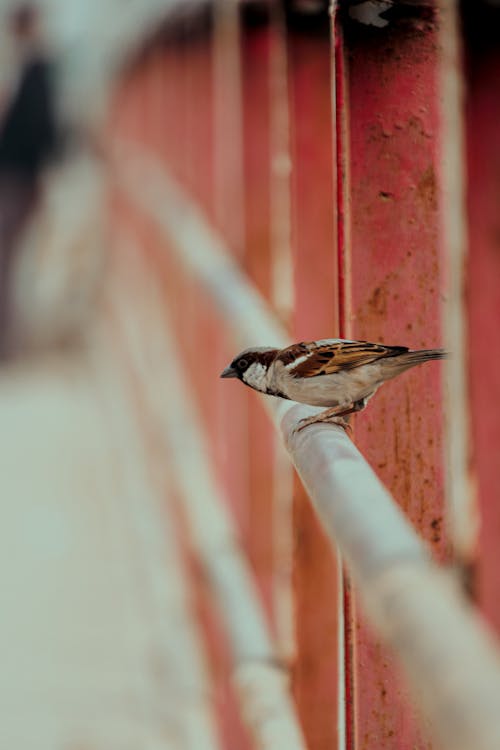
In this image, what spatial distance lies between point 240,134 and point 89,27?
311cm

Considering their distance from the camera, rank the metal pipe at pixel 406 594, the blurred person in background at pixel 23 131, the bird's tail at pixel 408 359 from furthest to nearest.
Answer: the blurred person in background at pixel 23 131 → the bird's tail at pixel 408 359 → the metal pipe at pixel 406 594

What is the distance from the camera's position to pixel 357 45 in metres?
0.74

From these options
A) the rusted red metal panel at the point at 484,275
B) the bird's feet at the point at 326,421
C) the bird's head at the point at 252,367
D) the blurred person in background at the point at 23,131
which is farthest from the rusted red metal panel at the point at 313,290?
the blurred person in background at the point at 23,131

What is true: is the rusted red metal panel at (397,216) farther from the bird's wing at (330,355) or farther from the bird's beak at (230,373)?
the bird's beak at (230,373)

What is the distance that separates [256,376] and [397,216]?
0.65 ft

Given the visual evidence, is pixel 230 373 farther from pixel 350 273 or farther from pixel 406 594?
pixel 406 594

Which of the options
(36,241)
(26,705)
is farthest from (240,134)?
(36,241)

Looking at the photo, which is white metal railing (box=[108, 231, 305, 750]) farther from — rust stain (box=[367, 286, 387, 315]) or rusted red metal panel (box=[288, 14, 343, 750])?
rust stain (box=[367, 286, 387, 315])

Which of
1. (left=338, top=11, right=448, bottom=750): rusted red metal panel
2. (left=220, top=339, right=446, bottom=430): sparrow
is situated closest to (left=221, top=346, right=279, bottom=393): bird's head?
(left=220, top=339, right=446, bottom=430): sparrow

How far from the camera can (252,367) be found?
2.95ft

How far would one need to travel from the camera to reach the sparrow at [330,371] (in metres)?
0.72

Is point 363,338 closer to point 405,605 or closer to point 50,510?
point 405,605

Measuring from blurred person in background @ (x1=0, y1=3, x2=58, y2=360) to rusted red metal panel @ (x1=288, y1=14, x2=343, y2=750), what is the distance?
4265mm

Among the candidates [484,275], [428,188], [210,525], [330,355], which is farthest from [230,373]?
[210,525]
